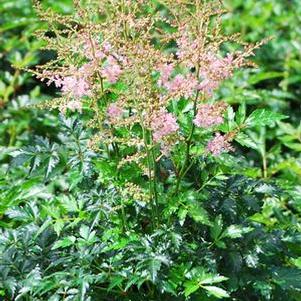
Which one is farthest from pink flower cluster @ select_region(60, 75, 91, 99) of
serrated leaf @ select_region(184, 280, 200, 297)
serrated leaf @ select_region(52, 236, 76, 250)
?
serrated leaf @ select_region(184, 280, 200, 297)

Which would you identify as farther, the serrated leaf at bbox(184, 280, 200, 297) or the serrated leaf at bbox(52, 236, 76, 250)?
the serrated leaf at bbox(52, 236, 76, 250)

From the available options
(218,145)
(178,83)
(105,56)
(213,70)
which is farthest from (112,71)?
(218,145)

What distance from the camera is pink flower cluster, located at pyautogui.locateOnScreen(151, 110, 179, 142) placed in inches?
96.3

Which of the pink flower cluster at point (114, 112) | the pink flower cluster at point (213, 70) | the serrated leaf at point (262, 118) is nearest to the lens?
the pink flower cluster at point (213, 70)

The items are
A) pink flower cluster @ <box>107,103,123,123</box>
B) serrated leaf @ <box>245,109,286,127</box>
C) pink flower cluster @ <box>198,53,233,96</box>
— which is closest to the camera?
pink flower cluster @ <box>198,53,233,96</box>

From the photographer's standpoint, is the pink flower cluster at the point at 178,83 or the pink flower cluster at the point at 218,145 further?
the pink flower cluster at the point at 218,145

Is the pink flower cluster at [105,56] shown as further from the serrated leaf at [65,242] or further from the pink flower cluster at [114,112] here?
the serrated leaf at [65,242]

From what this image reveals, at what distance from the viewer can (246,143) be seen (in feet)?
8.90

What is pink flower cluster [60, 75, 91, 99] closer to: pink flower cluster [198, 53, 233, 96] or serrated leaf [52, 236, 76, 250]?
pink flower cluster [198, 53, 233, 96]

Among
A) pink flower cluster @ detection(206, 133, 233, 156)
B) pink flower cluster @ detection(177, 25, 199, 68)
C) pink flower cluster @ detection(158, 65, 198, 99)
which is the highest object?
pink flower cluster @ detection(177, 25, 199, 68)

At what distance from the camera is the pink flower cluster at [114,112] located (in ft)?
8.33

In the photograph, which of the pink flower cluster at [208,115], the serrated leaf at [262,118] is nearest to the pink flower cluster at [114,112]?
the pink flower cluster at [208,115]

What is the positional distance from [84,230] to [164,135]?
550mm

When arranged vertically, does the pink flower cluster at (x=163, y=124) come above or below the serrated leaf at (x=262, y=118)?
above
